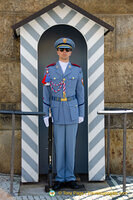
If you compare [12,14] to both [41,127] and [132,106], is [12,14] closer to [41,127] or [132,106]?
[41,127]

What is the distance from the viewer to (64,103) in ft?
12.5

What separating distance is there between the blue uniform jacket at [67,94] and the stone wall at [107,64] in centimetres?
85

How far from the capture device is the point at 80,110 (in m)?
3.94

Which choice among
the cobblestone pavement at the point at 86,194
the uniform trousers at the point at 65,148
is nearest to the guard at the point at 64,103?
the uniform trousers at the point at 65,148

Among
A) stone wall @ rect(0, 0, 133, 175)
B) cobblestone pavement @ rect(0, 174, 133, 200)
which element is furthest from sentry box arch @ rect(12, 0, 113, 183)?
stone wall @ rect(0, 0, 133, 175)

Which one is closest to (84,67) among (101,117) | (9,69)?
(101,117)

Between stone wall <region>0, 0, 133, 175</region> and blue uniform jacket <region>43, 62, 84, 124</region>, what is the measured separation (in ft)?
2.80

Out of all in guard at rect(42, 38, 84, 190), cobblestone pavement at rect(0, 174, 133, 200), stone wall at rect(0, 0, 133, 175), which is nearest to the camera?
cobblestone pavement at rect(0, 174, 133, 200)

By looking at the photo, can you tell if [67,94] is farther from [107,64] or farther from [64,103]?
[107,64]

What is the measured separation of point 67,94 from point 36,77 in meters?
0.53

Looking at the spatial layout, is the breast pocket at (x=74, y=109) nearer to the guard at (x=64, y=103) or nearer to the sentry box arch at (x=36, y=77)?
the guard at (x=64, y=103)

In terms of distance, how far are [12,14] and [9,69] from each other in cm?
82

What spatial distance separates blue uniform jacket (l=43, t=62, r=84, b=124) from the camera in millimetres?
3828

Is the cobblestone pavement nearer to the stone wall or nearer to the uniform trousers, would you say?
the uniform trousers
